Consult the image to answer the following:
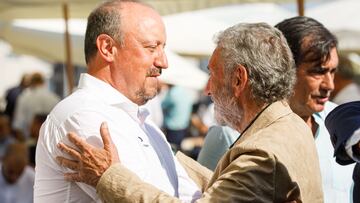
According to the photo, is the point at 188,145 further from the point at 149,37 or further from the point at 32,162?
the point at 149,37

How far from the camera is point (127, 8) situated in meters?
3.87

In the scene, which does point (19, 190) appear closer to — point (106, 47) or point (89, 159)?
point (106, 47)

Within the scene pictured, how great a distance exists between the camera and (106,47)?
12.5ft

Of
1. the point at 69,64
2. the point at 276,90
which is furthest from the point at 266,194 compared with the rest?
the point at 69,64

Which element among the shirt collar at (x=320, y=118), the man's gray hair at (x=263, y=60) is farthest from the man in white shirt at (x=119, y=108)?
the shirt collar at (x=320, y=118)

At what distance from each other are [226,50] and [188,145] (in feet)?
42.3

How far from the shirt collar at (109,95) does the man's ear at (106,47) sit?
9 cm

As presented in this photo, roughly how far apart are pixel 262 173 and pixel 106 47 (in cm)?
87

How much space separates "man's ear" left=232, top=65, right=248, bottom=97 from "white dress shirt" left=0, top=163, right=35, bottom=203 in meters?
5.77

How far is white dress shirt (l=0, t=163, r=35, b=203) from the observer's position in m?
9.16

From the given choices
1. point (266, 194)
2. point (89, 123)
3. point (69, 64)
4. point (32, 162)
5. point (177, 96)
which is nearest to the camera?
point (266, 194)

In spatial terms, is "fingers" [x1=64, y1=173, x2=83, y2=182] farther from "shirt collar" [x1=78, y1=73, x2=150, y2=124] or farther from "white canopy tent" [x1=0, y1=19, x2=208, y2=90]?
"white canopy tent" [x1=0, y1=19, x2=208, y2=90]

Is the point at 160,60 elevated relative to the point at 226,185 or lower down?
elevated

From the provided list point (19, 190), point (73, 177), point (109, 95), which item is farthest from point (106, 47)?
point (19, 190)
